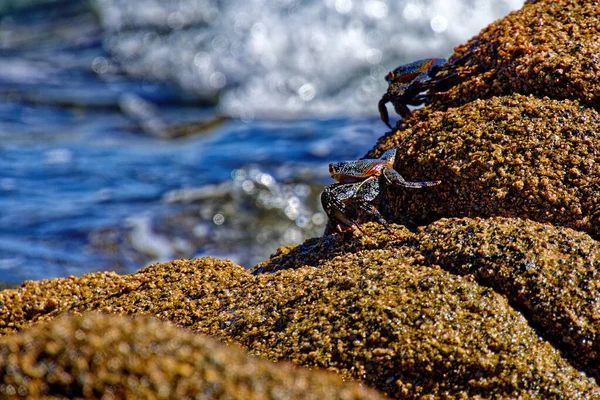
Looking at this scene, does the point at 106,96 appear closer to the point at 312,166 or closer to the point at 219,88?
the point at 219,88

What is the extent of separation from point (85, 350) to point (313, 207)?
7462mm

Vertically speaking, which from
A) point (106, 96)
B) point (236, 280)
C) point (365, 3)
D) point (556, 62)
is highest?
point (365, 3)

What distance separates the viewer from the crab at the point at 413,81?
4023mm

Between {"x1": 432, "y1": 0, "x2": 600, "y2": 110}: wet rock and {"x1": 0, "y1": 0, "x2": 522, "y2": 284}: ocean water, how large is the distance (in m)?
4.56

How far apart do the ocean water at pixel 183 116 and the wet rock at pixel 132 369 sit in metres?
5.85

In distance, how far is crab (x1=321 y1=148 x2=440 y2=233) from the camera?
3355 millimetres

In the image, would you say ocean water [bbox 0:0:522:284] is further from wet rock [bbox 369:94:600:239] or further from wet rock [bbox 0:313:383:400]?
wet rock [bbox 0:313:383:400]

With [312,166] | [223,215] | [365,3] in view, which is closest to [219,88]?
[365,3]

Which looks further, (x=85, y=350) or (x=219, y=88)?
(x=219, y=88)

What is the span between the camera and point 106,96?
47.3 feet

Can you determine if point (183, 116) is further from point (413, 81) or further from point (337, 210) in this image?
point (337, 210)

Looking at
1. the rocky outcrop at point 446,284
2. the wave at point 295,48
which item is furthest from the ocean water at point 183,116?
the rocky outcrop at point 446,284

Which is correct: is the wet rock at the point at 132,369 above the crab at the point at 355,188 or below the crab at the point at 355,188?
below

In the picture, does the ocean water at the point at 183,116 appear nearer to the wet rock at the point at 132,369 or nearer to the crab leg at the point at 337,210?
the crab leg at the point at 337,210
